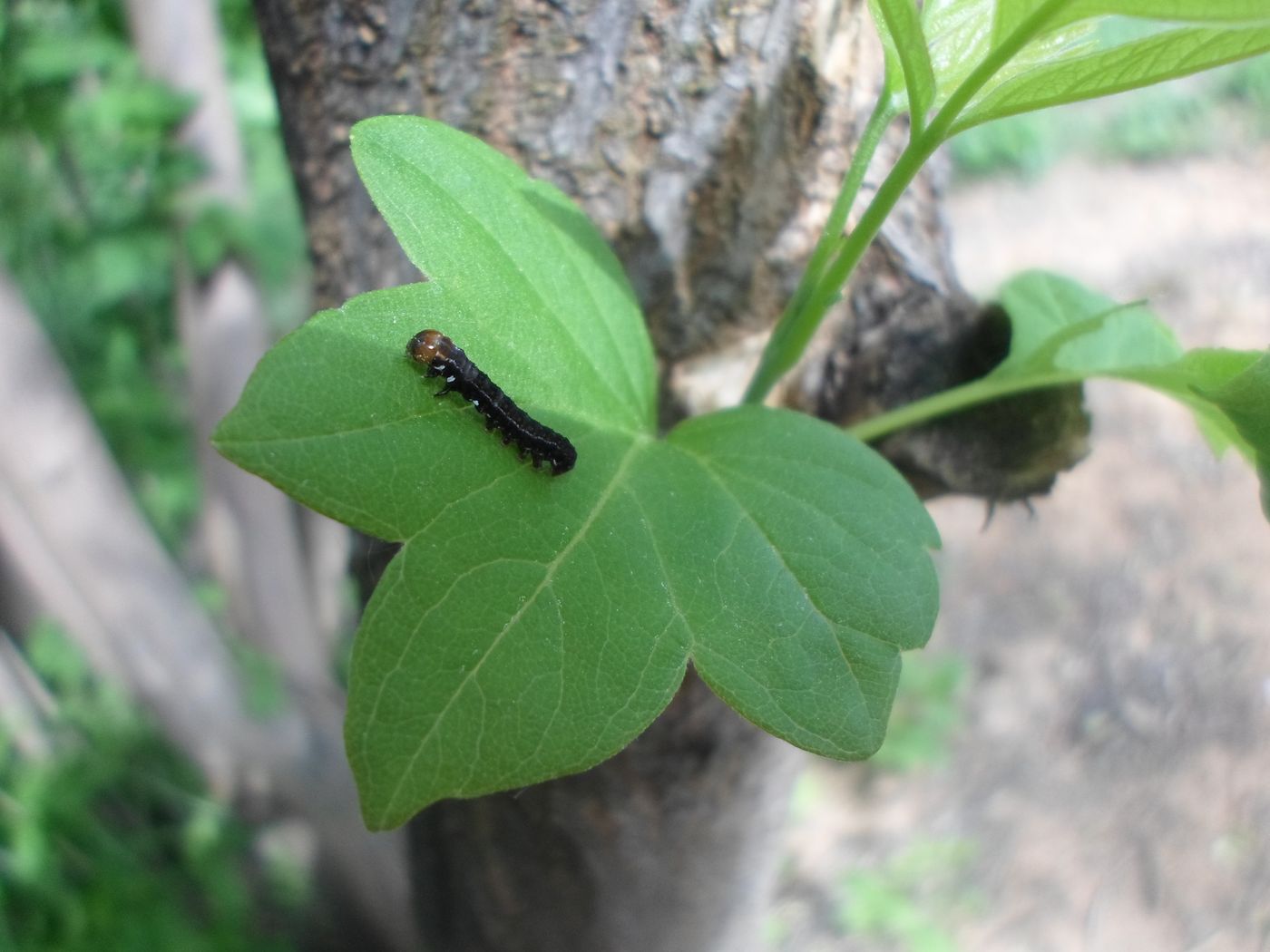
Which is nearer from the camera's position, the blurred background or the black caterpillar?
the black caterpillar

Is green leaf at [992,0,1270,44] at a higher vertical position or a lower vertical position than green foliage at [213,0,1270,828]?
higher

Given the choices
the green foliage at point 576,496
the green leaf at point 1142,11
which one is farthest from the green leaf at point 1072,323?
the green leaf at point 1142,11

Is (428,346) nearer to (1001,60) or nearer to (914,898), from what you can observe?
(1001,60)

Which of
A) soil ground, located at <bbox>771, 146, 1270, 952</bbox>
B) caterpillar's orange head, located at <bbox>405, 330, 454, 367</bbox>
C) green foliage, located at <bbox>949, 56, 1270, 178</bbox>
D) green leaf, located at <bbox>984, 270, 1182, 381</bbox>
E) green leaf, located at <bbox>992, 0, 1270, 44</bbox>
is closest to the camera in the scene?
green leaf, located at <bbox>992, 0, 1270, 44</bbox>

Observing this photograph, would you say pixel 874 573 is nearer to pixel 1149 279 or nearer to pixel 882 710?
pixel 882 710

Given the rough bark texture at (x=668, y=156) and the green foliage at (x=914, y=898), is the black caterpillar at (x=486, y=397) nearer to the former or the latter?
the rough bark texture at (x=668, y=156)

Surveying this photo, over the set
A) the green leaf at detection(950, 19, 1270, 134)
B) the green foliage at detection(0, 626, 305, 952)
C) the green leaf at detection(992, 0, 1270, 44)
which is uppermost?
the green leaf at detection(992, 0, 1270, 44)

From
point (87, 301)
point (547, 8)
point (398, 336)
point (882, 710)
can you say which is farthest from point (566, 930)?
point (87, 301)

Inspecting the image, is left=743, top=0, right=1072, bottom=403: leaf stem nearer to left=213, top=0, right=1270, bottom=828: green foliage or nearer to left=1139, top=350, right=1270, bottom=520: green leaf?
left=213, top=0, right=1270, bottom=828: green foliage

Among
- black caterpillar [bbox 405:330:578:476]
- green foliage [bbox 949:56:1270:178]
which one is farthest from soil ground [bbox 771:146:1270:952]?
black caterpillar [bbox 405:330:578:476]
